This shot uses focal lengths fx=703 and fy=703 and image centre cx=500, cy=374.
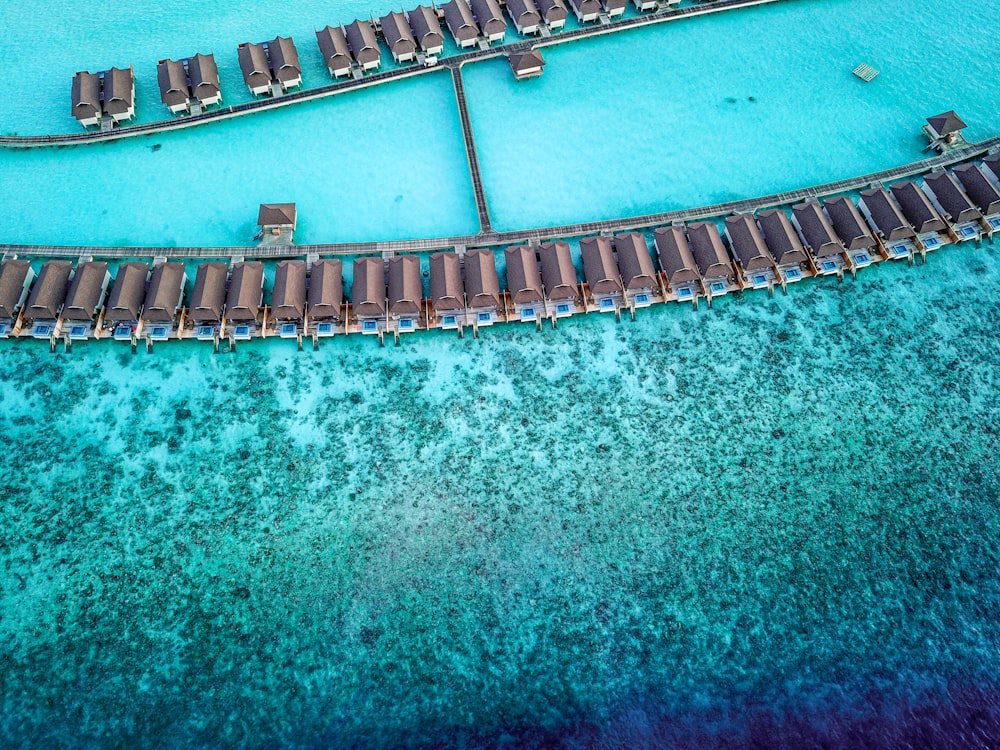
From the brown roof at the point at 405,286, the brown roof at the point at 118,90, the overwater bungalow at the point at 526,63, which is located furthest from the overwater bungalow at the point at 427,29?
the brown roof at the point at 118,90

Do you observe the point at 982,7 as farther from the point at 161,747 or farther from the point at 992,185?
the point at 161,747

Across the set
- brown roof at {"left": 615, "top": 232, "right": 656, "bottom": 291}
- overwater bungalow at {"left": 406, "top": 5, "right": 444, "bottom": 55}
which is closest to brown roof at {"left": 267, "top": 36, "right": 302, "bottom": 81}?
overwater bungalow at {"left": 406, "top": 5, "right": 444, "bottom": 55}

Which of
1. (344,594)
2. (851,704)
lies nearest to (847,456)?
(851,704)

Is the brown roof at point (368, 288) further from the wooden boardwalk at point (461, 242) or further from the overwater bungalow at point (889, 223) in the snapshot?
the overwater bungalow at point (889, 223)

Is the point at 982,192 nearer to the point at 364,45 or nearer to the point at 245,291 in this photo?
the point at 364,45

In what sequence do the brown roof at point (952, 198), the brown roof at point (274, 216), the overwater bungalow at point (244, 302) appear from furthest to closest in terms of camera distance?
the brown roof at point (952, 198)
the brown roof at point (274, 216)
the overwater bungalow at point (244, 302)

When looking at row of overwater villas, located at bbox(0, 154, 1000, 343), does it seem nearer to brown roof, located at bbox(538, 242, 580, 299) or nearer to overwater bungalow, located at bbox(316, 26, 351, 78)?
brown roof, located at bbox(538, 242, 580, 299)

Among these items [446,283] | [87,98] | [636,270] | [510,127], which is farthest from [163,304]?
[636,270]
